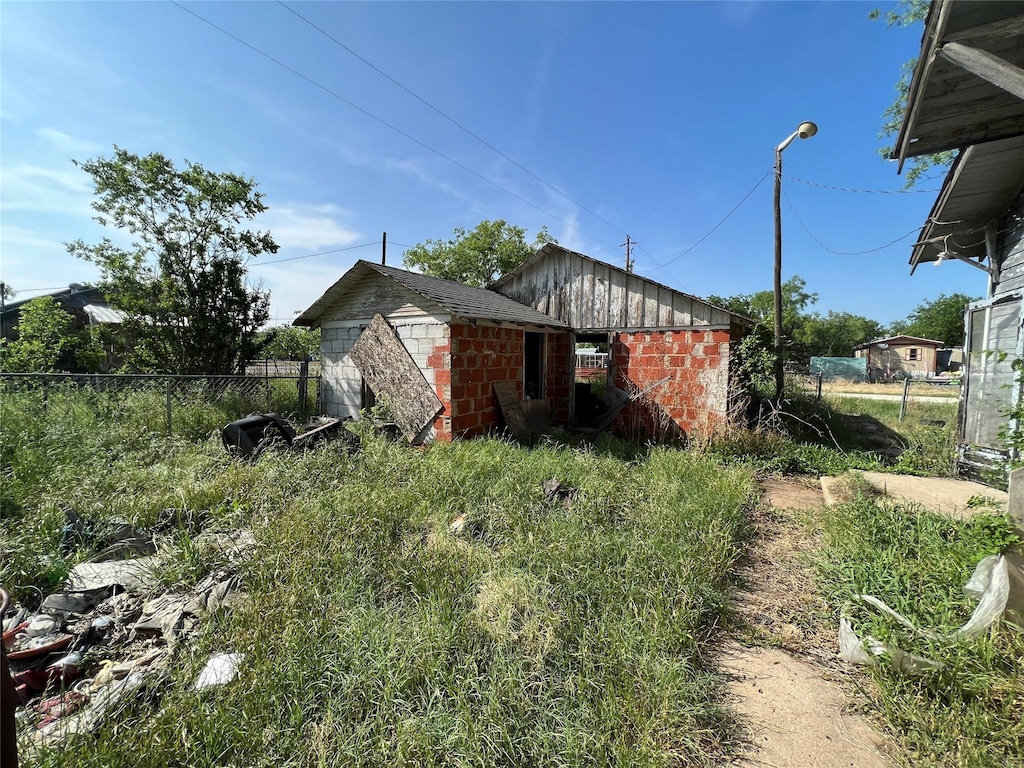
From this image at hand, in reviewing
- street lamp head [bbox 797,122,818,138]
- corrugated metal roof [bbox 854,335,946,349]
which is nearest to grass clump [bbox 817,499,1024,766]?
street lamp head [bbox 797,122,818,138]

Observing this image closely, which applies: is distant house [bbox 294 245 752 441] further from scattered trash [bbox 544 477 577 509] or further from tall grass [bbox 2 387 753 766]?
scattered trash [bbox 544 477 577 509]

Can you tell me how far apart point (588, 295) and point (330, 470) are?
7.11m

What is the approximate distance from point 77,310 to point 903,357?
2260 inches

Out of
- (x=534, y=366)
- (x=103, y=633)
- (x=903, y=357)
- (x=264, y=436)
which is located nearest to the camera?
(x=103, y=633)

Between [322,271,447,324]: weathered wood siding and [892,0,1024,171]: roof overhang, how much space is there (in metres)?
5.97

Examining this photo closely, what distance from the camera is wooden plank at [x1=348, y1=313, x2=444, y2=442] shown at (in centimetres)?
729

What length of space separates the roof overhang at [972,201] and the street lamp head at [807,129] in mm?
2919

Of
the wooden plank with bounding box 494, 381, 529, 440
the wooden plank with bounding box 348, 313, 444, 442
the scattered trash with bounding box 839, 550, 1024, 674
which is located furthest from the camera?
the wooden plank with bounding box 494, 381, 529, 440

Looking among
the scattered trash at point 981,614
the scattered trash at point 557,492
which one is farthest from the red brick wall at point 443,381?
the scattered trash at point 981,614

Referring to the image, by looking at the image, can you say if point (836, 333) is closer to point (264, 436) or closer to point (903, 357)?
point (903, 357)

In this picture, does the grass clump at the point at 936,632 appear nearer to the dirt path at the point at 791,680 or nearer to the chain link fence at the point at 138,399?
the dirt path at the point at 791,680

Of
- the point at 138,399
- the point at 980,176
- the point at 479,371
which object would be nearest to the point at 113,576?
the point at 138,399

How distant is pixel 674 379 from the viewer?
847 centimetres

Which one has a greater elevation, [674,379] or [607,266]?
[607,266]
